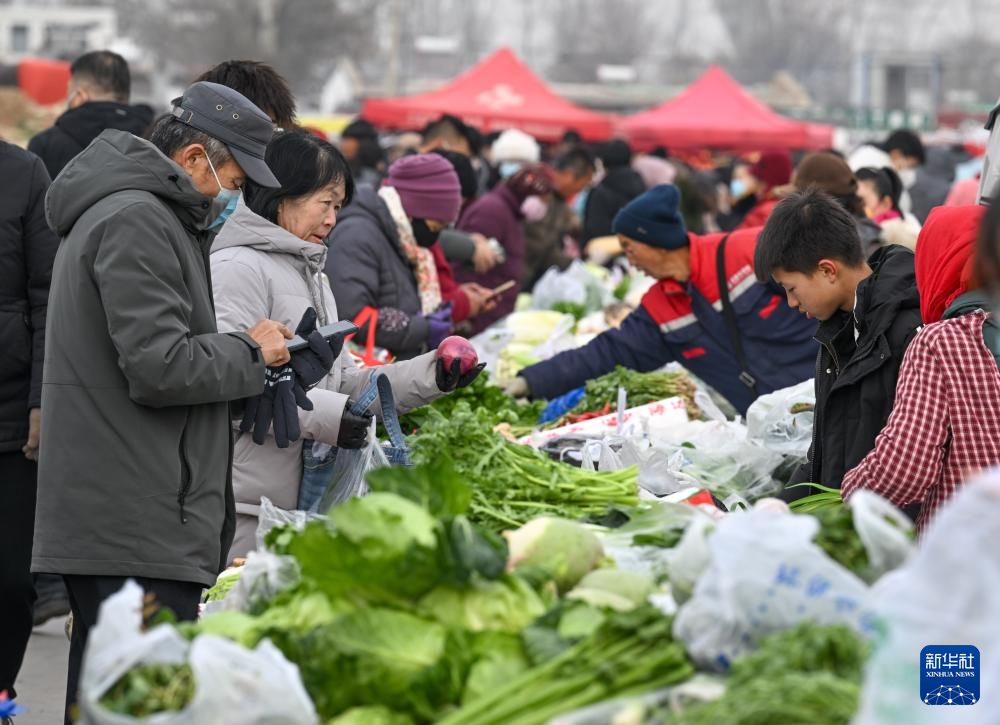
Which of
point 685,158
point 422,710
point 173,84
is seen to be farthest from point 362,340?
point 173,84

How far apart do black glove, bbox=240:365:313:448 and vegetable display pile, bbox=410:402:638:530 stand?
1.16 ft

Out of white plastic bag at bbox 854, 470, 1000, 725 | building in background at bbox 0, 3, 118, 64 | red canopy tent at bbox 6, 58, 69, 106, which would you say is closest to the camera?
white plastic bag at bbox 854, 470, 1000, 725

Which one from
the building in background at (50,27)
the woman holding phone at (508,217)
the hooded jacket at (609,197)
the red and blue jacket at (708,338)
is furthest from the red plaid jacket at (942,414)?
the building in background at (50,27)

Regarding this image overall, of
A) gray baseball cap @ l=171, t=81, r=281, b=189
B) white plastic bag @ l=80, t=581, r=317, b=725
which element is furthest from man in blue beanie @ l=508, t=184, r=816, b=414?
white plastic bag @ l=80, t=581, r=317, b=725

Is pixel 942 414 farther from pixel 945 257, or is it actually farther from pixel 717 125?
pixel 717 125

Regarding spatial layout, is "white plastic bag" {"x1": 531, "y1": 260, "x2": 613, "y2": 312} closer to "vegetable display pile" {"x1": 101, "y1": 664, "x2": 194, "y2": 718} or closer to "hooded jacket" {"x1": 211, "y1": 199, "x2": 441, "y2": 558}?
"hooded jacket" {"x1": 211, "y1": 199, "x2": 441, "y2": 558}

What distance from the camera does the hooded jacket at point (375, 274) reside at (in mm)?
6074

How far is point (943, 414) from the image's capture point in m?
3.51

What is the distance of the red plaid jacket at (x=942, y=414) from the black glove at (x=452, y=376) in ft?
4.75

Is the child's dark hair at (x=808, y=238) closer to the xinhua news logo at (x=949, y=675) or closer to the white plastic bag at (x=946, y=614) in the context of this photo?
the xinhua news logo at (x=949, y=675)

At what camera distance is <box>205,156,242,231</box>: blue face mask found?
3.72m

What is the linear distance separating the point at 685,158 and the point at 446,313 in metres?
18.3

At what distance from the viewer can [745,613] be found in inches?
94.2

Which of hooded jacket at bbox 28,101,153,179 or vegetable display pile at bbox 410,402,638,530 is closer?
vegetable display pile at bbox 410,402,638,530
